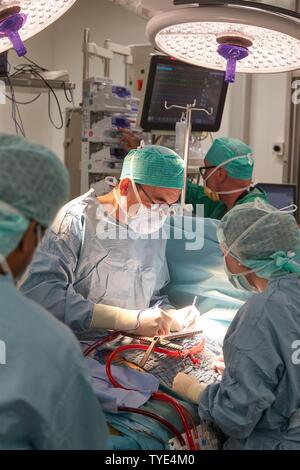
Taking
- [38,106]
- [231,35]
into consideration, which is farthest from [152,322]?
[38,106]

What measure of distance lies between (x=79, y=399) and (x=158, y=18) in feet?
2.79

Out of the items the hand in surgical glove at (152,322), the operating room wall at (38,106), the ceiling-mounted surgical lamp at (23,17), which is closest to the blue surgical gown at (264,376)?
the hand in surgical glove at (152,322)

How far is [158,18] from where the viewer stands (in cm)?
129

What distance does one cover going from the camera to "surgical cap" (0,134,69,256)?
93 cm

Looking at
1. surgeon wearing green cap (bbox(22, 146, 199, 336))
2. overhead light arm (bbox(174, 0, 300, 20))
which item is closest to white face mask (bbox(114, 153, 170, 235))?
surgeon wearing green cap (bbox(22, 146, 199, 336))

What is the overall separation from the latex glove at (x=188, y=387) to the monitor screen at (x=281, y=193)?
225 cm

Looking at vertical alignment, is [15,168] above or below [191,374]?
above

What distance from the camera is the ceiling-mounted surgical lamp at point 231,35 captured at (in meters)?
1.18

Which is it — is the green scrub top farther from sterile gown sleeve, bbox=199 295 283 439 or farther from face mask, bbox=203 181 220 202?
sterile gown sleeve, bbox=199 295 283 439

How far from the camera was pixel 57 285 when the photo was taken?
1892mm

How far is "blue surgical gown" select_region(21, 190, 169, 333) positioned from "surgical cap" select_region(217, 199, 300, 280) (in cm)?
55

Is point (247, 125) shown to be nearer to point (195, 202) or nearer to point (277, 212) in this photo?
point (195, 202)
